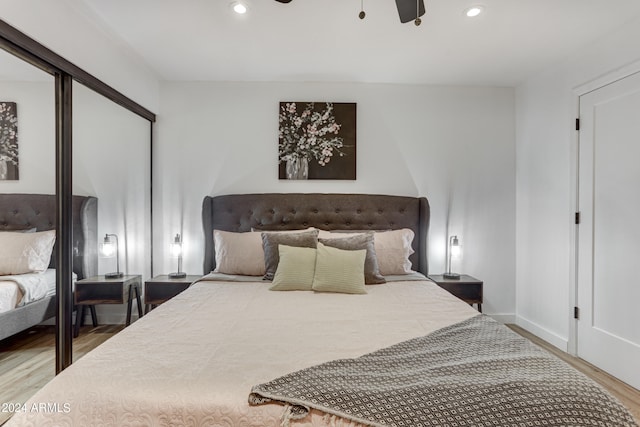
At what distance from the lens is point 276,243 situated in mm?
2879

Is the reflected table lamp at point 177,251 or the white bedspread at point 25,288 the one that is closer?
the white bedspread at point 25,288

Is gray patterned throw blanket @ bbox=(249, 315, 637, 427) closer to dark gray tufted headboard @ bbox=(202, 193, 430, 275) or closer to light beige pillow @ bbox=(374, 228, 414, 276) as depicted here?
light beige pillow @ bbox=(374, 228, 414, 276)

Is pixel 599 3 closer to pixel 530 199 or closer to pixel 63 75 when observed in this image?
pixel 530 199

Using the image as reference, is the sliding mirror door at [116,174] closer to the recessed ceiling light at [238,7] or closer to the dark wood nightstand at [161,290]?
the dark wood nightstand at [161,290]

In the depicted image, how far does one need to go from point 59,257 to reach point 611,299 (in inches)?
149

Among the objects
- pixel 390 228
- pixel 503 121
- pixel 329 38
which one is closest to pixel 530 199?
pixel 503 121

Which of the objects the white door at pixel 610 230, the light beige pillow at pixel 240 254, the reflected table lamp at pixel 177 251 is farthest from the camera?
the reflected table lamp at pixel 177 251

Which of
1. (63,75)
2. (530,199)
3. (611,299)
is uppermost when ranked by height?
(63,75)

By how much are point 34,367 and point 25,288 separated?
0.50m

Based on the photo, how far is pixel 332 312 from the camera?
6.52 feet

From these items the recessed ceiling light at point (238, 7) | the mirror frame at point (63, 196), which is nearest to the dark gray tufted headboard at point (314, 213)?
the mirror frame at point (63, 196)

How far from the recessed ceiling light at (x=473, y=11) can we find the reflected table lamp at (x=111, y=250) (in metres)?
3.02

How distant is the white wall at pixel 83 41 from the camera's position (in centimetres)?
191

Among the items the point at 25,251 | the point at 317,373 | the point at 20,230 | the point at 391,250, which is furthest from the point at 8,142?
the point at 391,250
